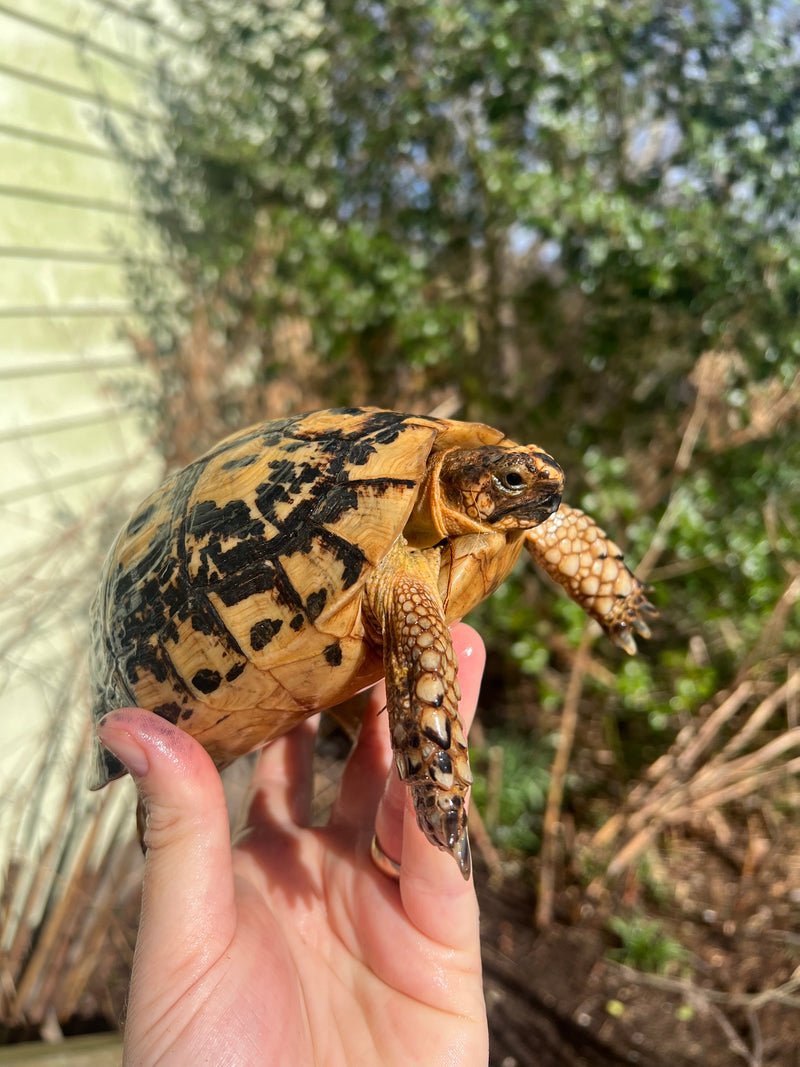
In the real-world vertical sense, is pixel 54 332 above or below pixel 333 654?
above

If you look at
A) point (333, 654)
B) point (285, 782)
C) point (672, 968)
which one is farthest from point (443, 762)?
point (672, 968)

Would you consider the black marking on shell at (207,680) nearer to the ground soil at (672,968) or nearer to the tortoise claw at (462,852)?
the tortoise claw at (462,852)

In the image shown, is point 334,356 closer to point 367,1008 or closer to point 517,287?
point 517,287

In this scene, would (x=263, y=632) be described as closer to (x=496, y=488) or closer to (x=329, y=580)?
(x=329, y=580)

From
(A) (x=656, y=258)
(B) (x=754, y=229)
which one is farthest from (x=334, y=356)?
(B) (x=754, y=229)

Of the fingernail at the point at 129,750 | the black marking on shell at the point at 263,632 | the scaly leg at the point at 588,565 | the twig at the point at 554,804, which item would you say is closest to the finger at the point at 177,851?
the fingernail at the point at 129,750

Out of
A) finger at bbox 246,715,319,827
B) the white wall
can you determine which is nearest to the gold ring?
finger at bbox 246,715,319,827

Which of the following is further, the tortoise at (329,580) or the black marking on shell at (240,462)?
the black marking on shell at (240,462)
